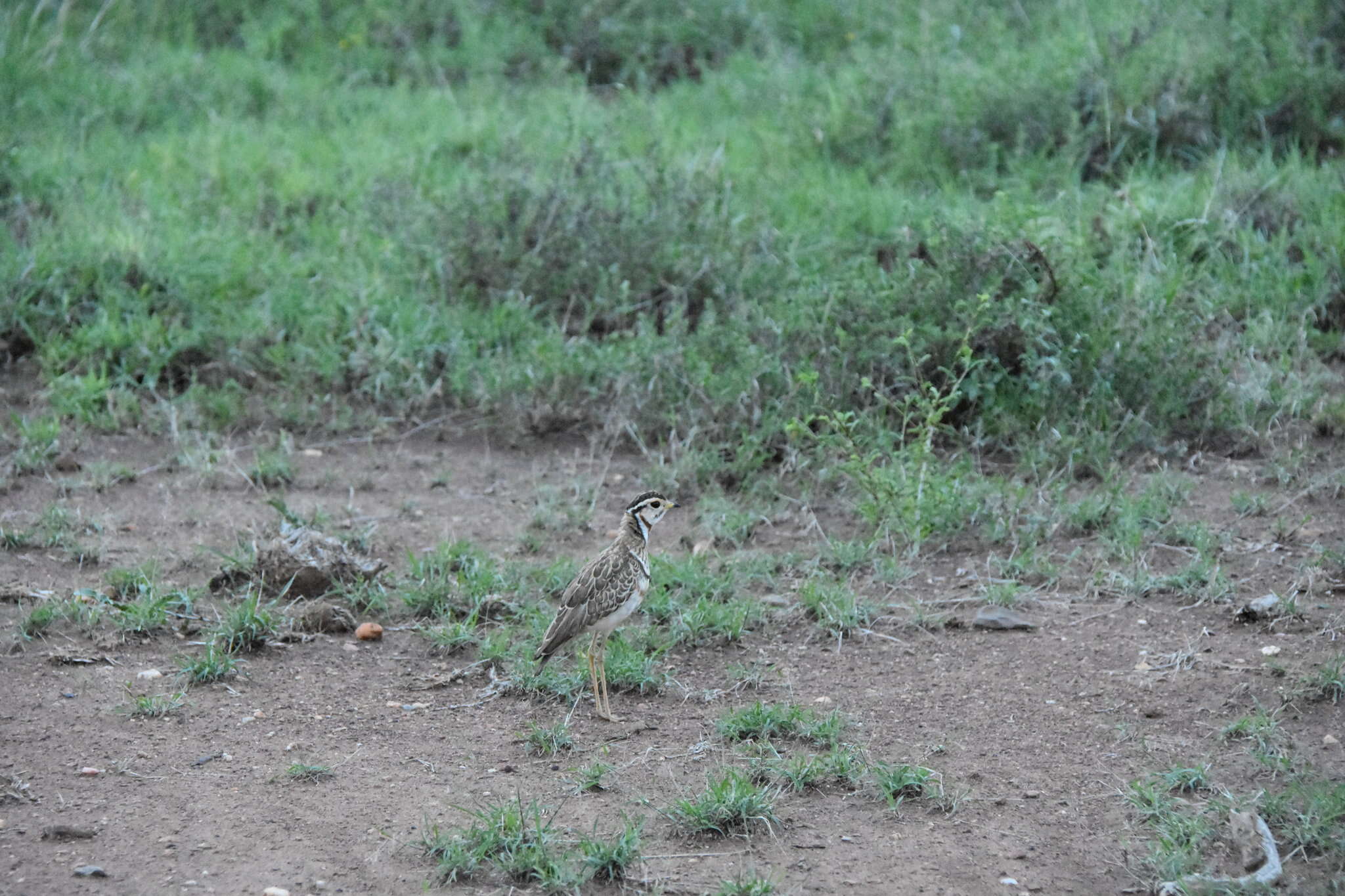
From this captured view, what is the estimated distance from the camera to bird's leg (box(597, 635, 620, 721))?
4.99 meters

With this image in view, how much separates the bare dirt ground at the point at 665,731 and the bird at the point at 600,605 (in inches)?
6.3

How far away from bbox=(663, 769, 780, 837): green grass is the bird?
75cm

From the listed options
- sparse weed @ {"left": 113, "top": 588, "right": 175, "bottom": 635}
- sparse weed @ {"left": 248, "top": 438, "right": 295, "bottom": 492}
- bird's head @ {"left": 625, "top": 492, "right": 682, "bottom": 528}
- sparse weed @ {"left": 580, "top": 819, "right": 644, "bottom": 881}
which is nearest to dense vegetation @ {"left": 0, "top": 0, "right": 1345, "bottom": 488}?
sparse weed @ {"left": 248, "top": 438, "right": 295, "bottom": 492}

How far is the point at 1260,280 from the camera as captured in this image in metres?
7.83

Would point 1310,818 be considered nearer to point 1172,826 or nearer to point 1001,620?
point 1172,826

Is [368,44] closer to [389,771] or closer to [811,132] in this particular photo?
[811,132]

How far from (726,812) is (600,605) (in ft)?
3.39

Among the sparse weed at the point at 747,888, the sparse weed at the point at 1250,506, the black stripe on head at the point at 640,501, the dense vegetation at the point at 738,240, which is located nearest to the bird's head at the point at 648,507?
the black stripe on head at the point at 640,501

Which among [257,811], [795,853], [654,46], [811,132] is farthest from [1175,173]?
[257,811]

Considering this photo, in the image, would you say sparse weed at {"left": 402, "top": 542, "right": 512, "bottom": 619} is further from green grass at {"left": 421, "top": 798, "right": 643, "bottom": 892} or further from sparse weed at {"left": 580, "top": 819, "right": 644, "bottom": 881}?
sparse weed at {"left": 580, "top": 819, "right": 644, "bottom": 881}

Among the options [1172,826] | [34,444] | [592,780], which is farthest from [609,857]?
[34,444]

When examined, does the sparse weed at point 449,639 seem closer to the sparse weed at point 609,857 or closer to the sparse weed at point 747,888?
the sparse weed at point 609,857

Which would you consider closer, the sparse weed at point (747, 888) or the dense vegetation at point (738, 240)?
the sparse weed at point (747, 888)

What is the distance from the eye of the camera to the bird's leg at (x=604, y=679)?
4.99 metres
